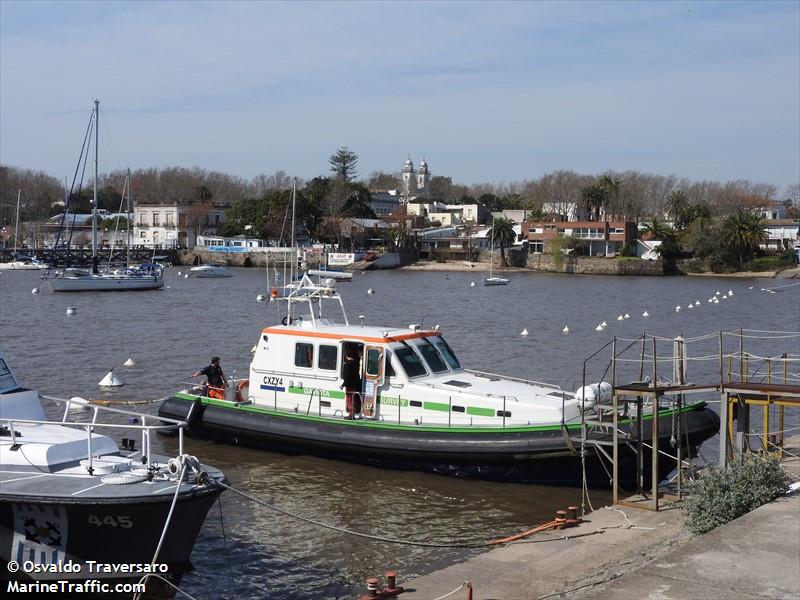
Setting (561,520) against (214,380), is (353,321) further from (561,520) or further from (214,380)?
(561,520)

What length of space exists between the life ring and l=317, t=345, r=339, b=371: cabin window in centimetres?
251

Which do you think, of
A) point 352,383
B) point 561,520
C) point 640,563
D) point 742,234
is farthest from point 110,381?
point 742,234

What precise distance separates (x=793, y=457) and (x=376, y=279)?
7882cm

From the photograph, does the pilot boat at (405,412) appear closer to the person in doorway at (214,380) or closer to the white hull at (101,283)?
the person in doorway at (214,380)

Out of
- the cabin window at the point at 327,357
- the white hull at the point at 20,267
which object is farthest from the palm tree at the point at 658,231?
the cabin window at the point at 327,357

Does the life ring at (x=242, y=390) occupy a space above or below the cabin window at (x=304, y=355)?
below

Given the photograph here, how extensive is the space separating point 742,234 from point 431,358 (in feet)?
297

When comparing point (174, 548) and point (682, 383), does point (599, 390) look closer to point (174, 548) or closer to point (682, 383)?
point (682, 383)

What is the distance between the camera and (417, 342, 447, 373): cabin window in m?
19.5

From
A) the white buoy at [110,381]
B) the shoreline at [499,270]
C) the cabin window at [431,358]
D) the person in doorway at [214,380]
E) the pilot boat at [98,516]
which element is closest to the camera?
the pilot boat at [98,516]

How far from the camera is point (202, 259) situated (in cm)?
11775

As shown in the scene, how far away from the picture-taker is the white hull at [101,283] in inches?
2741

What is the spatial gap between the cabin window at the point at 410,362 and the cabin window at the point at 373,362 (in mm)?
391

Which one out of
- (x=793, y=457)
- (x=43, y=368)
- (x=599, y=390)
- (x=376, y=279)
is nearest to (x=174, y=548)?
(x=599, y=390)
